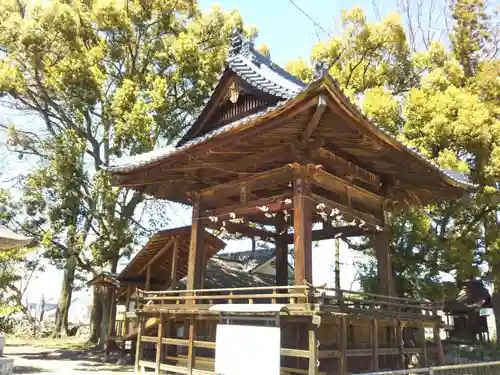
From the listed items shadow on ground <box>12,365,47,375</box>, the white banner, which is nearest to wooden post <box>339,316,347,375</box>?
the white banner

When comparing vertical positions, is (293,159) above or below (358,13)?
below

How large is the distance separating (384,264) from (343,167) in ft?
9.80

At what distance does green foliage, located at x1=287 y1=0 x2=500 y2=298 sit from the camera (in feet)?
51.1

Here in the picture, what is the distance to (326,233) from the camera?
12586 millimetres

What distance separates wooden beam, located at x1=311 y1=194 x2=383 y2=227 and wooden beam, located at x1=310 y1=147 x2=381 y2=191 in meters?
0.84

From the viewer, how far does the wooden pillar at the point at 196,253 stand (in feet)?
36.7

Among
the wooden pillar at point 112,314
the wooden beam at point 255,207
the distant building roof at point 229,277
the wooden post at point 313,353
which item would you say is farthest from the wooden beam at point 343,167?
the wooden pillar at point 112,314

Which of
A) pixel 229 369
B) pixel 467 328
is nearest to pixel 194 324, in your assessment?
pixel 229 369

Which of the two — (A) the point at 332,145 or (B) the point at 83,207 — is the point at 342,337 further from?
(B) the point at 83,207

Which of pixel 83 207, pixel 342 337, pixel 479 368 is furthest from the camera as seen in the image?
pixel 83 207

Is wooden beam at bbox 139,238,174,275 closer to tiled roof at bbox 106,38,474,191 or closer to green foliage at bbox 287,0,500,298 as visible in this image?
tiled roof at bbox 106,38,474,191

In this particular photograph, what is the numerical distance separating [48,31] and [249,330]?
1570cm

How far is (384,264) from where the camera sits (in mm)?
11312

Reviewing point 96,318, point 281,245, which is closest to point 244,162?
point 281,245
